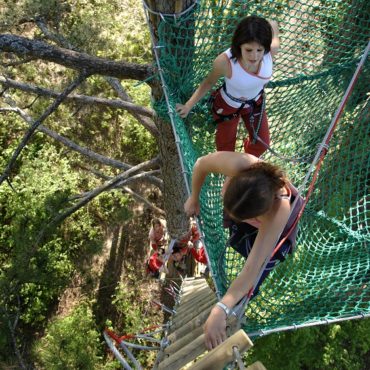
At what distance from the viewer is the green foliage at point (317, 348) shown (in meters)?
3.22

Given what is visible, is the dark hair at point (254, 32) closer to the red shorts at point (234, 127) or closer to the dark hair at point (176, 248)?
the red shorts at point (234, 127)

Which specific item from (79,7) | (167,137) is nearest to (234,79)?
(167,137)

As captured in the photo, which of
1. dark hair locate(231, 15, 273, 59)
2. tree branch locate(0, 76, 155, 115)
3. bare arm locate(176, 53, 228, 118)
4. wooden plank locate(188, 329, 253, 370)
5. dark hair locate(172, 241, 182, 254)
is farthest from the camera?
dark hair locate(172, 241, 182, 254)

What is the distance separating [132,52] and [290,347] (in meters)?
3.42

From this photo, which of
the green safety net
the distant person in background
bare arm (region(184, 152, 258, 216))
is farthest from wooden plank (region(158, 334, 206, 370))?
the distant person in background

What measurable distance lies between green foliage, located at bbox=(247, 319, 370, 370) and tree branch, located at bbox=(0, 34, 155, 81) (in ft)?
6.65

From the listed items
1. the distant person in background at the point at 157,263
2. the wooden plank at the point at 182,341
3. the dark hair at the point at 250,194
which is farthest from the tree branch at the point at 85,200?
the dark hair at the point at 250,194

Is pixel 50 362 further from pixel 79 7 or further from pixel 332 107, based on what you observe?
pixel 79 7

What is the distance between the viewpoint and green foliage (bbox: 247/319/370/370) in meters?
3.22

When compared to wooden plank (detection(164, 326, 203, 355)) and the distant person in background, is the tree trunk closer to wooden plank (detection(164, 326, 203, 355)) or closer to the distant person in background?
the distant person in background

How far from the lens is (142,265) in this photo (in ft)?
15.9

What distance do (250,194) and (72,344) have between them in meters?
2.62

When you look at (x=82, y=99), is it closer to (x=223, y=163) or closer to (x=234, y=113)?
(x=234, y=113)

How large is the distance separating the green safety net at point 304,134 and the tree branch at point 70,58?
0.17 meters
